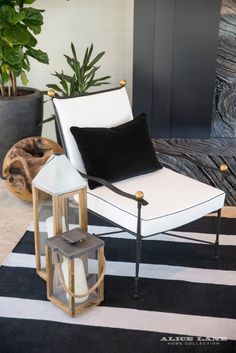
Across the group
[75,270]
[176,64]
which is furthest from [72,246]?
[176,64]

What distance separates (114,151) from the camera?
8.65 feet

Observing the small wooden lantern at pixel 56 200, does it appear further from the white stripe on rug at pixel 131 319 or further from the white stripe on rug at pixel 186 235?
the white stripe on rug at pixel 186 235

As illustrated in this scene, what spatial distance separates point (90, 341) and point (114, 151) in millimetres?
932

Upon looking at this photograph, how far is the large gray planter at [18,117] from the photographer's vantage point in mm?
3449

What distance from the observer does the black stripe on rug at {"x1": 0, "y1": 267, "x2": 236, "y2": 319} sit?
238cm

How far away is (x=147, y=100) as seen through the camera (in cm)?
362

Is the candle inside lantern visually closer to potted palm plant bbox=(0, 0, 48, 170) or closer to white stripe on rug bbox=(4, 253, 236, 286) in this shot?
white stripe on rug bbox=(4, 253, 236, 286)

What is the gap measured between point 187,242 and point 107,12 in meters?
1.82

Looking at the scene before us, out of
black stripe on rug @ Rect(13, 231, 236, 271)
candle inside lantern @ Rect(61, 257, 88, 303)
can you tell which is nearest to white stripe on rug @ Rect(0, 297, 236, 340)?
candle inside lantern @ Rect(61, 257, 88, 303)

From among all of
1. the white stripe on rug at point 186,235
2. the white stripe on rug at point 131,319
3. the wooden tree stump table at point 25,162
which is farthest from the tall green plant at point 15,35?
the white stripe on rug at point 131,319

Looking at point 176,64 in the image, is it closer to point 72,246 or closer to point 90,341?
point 72,246

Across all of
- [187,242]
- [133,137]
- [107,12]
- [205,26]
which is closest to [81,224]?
[133,137]

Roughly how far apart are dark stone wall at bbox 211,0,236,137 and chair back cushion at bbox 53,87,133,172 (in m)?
0.91

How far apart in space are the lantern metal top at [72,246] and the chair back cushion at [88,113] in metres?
0.54
